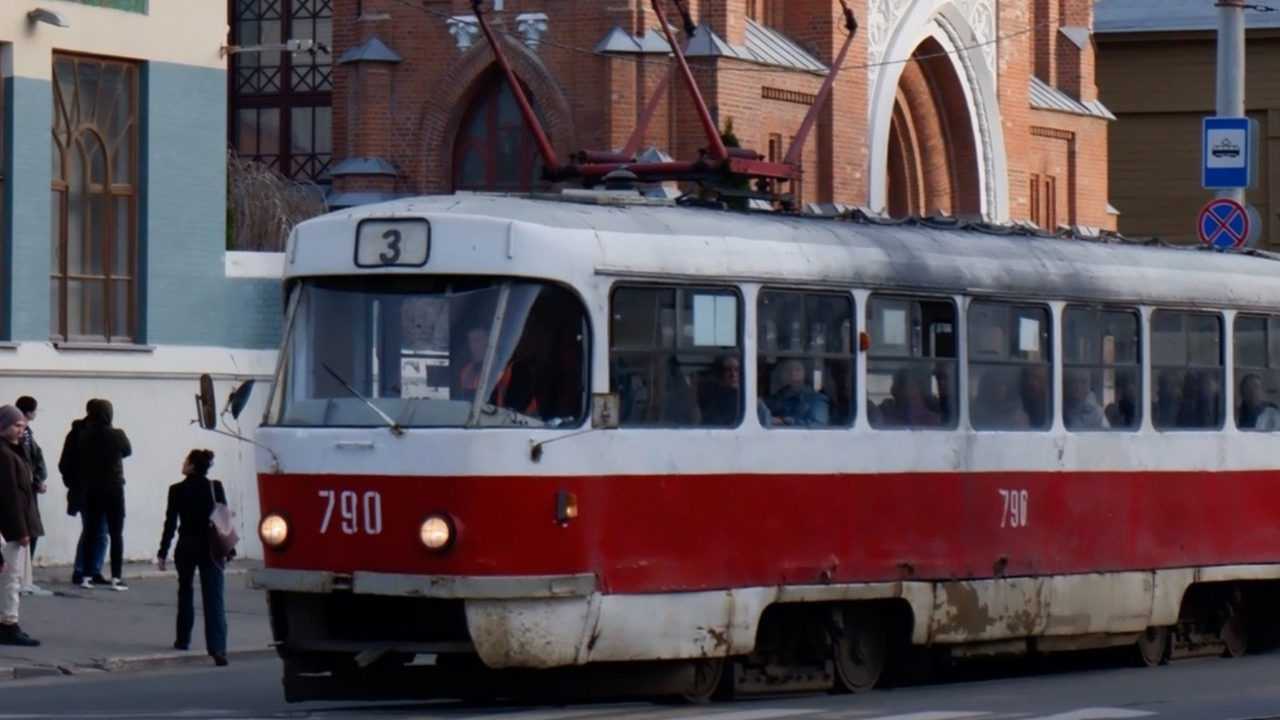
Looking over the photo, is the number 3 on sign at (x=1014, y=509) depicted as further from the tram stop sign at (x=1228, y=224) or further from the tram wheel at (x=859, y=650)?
the tram stop sign at (x=1228, y=224)

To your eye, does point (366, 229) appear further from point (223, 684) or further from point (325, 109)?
point (325, 109)

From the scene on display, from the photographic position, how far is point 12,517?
17.0 m

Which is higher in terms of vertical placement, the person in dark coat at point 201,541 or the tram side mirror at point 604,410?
the tram side mirror at point 604,410

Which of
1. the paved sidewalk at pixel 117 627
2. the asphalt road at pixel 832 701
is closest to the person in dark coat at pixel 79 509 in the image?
the paved sidewalk at pixel 117 627

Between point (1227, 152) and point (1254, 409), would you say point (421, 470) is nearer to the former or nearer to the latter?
point (1254, 409)

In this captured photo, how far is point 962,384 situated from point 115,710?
4982mm

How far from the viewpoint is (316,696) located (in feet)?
41.2

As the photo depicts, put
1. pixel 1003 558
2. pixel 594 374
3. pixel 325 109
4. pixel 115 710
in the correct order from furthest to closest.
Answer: pixel 325 109 → pixel 1003 558 → pixel 115 710 → pixel 594 374

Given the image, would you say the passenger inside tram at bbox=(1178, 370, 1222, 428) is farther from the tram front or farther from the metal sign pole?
the metal sign pole

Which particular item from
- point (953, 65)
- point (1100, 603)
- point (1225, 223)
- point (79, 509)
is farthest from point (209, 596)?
point (953, 65)

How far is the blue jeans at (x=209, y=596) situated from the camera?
656 inches

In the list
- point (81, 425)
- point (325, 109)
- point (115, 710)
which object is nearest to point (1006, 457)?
point (115, 710)

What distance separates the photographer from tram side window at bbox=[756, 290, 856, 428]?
1332 cm

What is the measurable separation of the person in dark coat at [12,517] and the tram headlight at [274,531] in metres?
4.69
